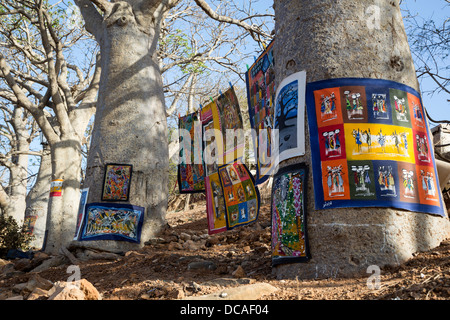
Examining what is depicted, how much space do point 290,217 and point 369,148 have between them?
70 cm

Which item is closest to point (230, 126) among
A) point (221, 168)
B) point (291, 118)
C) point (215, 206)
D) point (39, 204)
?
point (221, 168)

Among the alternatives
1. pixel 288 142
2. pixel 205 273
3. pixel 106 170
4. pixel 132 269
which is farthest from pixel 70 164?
pixel 288 142

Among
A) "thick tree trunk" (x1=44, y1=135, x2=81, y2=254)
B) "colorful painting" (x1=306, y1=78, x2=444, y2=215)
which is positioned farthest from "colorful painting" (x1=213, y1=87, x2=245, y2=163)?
"thick tree trunk" (x1=44, y1=135, x2=81, y2=254)

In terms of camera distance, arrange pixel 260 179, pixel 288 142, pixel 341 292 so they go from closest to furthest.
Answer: pixel 341 292 < pixel 288 142 < pixel 260 179

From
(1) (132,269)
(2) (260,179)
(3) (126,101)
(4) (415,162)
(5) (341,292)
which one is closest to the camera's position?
(5) (341,292)

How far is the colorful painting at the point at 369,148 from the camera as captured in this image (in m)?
2.69

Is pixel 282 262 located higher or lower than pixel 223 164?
lower

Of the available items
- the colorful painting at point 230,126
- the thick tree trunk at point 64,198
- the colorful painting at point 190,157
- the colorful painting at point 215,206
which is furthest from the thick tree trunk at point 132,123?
the thick tree trunk at point 64,198

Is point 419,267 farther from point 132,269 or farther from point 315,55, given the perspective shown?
point 132,269

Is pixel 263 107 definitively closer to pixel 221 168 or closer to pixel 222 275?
pixel 221 168

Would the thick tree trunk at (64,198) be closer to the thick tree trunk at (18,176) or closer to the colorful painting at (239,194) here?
the colorful painting at (239,194)

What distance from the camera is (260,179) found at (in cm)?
459

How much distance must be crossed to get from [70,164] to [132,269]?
12.5 ft

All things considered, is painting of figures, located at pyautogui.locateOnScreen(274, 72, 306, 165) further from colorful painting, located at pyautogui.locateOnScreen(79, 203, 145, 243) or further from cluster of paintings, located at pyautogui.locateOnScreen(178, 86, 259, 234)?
colorful painting, located at pyautogui.locateOnScreen(79, 203, 145, 243)
